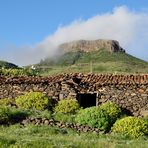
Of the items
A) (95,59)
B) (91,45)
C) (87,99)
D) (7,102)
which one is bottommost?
(7,102)

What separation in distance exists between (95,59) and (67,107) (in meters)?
49.7

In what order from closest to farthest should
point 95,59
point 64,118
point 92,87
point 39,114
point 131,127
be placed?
point 131,127 → point 39,114 → point 64,118 → point 92,87 → point 95,59

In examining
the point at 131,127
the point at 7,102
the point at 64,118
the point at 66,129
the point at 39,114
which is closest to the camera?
the point at 66,129

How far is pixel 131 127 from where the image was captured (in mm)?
28156

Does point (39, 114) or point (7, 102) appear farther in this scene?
point (7, 102)

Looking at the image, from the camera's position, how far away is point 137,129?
28.2m

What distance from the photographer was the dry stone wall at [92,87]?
34.2m

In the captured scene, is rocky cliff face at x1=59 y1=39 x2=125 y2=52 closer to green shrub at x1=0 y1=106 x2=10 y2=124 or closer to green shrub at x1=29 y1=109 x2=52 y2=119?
green shrub at x1=29 y1=109 x2=52 y2=119

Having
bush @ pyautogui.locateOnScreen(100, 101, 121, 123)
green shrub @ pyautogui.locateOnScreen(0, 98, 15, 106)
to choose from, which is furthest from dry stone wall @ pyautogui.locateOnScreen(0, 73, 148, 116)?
bush @ pyautogui.locateOnScreen(100, 101, 121, 123)

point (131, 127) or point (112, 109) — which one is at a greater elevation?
point (112, 109)

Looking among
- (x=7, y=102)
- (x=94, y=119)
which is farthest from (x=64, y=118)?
(x=7, y=102)

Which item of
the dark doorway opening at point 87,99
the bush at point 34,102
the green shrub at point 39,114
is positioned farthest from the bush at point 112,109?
the bush at point 34,102

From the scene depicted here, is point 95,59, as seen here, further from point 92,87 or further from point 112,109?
point 112,109

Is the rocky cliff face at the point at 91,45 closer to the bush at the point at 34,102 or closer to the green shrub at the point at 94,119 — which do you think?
the bush at the point at 34,102
